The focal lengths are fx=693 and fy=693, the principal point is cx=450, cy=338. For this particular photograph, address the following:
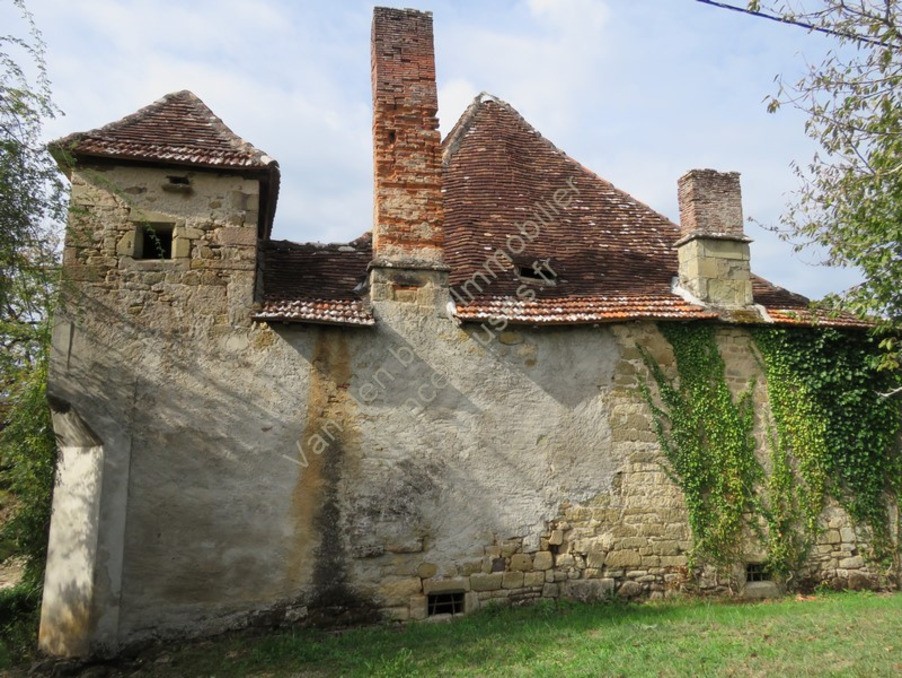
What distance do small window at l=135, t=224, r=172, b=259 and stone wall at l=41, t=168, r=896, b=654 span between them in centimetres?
14

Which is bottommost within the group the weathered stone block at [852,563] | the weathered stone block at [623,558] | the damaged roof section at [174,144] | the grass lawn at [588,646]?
the grass lawn at [588,646]

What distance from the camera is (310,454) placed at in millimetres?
7688

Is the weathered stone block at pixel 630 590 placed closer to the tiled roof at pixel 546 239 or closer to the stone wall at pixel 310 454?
the stone wall at pixel 310 454

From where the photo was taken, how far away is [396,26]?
29.5 ft

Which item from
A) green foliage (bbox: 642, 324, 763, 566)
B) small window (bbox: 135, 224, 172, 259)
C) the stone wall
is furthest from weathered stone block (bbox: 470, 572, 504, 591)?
small window (bbox: 135, 224, 172, 259)

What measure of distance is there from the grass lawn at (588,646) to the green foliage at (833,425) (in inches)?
53.5

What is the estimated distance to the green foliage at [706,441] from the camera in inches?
332

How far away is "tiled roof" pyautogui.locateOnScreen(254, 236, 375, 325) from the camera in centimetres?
786

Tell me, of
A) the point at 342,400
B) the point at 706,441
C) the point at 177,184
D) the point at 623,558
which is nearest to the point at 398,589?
the point at 342,400

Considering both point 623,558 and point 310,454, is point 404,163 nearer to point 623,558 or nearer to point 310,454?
point 310,454

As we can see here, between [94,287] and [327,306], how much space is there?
2542 mm

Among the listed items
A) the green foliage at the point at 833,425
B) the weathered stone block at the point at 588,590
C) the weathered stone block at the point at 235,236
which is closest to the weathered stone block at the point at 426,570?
the weathered stone block at the point at 588,590

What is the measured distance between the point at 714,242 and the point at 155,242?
22.9 feet

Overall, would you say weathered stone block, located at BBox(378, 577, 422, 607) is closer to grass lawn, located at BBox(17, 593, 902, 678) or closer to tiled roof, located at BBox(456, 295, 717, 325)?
grass lawn, located at BBox(17, 593, 902, 678)
